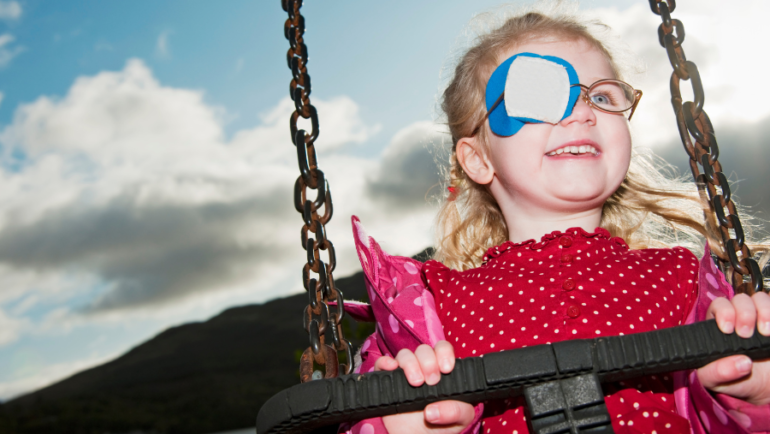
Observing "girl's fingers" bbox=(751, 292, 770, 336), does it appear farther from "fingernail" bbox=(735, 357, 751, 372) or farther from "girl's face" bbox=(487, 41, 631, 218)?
"girl's face" bbox=(487, 41, 631, 218)

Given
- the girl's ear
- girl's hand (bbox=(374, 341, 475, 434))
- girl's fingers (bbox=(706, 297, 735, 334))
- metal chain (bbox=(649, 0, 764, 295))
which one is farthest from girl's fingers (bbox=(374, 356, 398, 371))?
the girl's ear

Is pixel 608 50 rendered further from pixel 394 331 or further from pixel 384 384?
pixel 384 384

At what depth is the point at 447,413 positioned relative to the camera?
736 mm

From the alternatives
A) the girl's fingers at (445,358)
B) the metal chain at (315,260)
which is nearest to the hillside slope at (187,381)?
the metal chain at (315,260)

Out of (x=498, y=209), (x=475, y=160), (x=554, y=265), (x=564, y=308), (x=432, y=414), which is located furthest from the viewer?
(x=498, y=209)

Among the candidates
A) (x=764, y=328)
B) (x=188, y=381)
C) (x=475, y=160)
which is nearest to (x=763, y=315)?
(x=764, y=328)

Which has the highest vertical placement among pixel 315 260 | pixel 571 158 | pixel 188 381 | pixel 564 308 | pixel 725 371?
pixel 188 381

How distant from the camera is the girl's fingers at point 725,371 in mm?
679

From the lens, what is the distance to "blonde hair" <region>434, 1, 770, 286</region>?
4.20ft

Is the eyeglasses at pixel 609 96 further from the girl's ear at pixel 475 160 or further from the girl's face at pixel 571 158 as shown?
the girl's ear at pixel 475 160

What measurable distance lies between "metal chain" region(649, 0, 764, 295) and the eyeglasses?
21cm

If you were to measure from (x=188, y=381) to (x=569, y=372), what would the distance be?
12.8 meters

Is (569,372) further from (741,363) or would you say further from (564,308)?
(564,308)

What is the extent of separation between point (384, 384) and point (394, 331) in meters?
0.33
